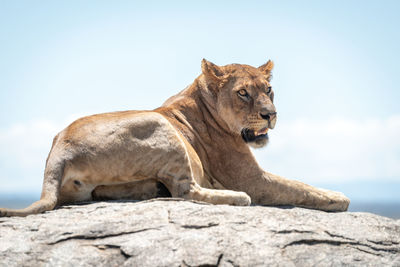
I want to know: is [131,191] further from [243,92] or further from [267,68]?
[267,68]

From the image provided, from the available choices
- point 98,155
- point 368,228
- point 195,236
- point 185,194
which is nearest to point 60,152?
point 98,155

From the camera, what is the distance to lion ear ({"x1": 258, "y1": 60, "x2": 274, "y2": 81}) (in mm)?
8956

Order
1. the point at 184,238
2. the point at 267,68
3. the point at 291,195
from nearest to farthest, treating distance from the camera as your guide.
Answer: the point at 184,238 < the point at 291,195 < the point at 267,68

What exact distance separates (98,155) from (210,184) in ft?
6.68

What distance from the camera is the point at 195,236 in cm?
523

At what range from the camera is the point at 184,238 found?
17.0 ft

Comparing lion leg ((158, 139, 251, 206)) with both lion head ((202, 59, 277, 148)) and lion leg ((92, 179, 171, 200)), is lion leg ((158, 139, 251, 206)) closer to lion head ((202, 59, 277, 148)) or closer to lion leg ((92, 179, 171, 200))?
lion leg ((92, 179, 171, 200))

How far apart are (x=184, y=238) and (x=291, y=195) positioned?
2.96 m

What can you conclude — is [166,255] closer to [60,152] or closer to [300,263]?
[300,263]

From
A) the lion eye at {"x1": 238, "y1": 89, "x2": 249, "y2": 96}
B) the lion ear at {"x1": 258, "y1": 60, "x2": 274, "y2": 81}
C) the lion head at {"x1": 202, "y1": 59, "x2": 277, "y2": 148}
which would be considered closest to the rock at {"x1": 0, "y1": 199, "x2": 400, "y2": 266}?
the lion head at {"x1": 202, "y1": 59, "x2": 277, "y2": 148}

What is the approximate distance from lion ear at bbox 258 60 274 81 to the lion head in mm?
555

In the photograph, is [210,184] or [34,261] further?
[210,184]

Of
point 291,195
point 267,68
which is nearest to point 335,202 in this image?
point 291,195

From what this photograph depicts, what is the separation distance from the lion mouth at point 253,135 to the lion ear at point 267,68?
1.30m
